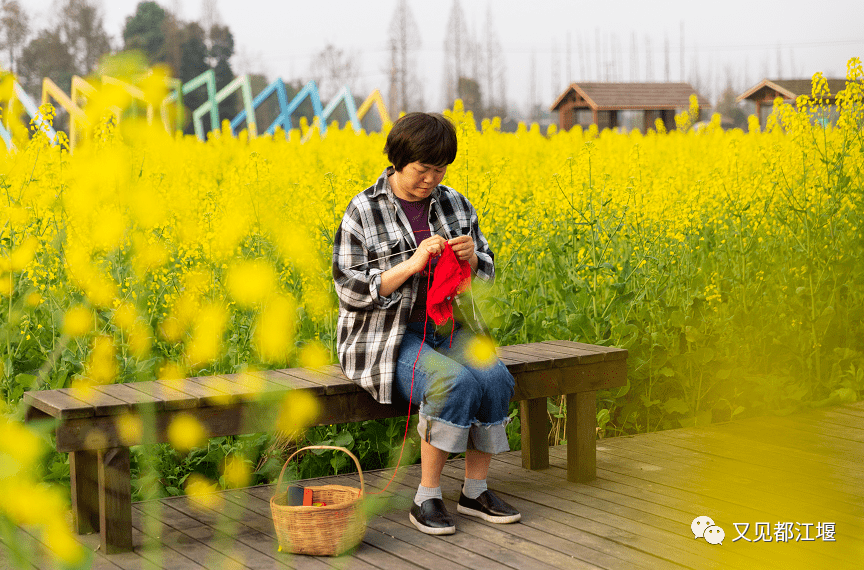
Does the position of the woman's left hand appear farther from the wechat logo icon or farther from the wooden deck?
the wechat logo icon

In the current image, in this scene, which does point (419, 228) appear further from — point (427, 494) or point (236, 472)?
point (236, 472)

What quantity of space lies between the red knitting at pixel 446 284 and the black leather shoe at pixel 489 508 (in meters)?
0.51

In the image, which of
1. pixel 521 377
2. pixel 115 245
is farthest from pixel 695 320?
pixel 115 245

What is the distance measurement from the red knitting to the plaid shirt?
0.08 m

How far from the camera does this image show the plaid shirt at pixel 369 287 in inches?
100

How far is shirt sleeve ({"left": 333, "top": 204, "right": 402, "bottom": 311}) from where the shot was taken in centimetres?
253

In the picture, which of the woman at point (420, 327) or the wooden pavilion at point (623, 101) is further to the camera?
the wooden pavilion at point (623, 101)

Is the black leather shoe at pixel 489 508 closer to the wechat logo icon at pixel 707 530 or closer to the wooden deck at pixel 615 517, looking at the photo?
the wooden deck at pixel 615 517

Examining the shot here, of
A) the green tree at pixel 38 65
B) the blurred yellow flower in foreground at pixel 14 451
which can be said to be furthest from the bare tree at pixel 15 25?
the blurred yellow flower in foreground at pixel 14 451

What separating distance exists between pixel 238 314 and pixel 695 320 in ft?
5.92

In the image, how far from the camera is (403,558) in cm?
233

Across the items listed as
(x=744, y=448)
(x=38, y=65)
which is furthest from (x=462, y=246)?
(x=38, y=65)

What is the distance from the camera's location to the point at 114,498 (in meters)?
2.34

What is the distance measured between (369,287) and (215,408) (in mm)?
507
